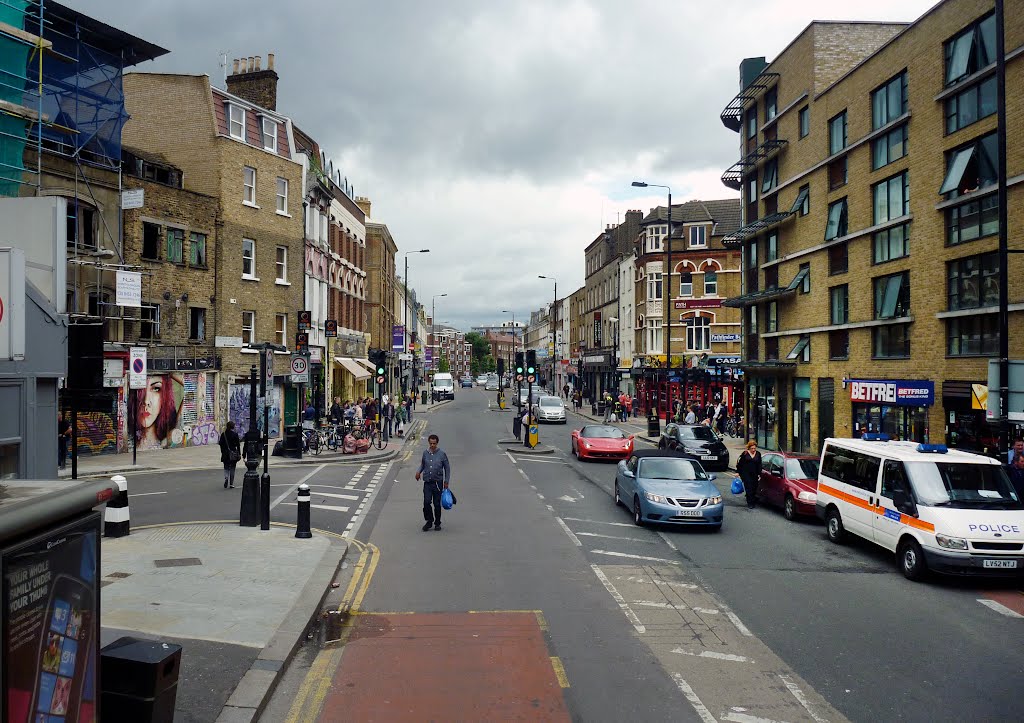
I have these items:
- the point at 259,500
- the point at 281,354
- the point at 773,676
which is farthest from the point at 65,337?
the point at 281,354

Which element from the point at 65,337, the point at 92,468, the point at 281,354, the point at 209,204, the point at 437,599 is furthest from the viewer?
the point at 281,354

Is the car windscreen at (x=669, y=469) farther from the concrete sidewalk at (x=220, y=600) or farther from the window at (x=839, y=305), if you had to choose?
the window at (x=839, y=305)

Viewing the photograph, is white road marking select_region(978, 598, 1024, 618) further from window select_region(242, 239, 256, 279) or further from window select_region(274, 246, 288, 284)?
window select_region(274, 246, 288, 284)

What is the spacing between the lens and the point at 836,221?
29.1 m

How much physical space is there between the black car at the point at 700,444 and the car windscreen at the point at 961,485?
1307 cm

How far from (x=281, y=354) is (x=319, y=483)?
627 inches

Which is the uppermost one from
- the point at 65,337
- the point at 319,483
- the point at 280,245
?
the point at 280,245

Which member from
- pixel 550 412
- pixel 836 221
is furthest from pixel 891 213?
pixel 550 412

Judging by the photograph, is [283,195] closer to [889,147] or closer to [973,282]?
[889,147]

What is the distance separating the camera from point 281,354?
1375 inches

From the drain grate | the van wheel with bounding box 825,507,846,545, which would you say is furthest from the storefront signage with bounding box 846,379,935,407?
the drain grate

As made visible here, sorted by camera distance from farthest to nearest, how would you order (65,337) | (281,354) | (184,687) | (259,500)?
(281,354), (259,500), (65,337), (184,687)

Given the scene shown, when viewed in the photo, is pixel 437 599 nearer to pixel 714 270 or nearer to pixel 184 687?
pixel 184 687

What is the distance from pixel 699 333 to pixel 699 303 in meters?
2.08
